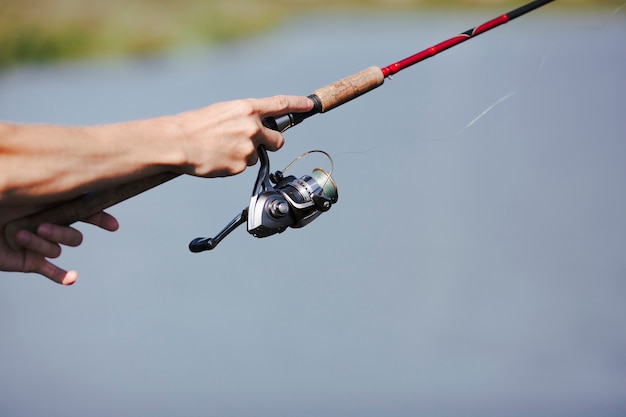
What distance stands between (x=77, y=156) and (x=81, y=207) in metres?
0.20

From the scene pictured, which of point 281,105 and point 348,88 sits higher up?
point 348,88

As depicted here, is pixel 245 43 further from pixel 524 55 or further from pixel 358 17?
pixel 524 55

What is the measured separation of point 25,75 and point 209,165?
4836 millimetres

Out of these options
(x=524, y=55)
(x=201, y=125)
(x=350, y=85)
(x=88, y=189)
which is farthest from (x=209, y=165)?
(x=524, y=55)

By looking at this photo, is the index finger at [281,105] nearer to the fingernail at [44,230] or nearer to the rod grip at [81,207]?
the rod grip at [81,207]

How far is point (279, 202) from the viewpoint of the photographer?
5.14 ft

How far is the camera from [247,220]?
157 centimetres

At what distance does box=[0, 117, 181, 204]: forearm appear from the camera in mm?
1157

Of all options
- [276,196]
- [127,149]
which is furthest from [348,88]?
[127,149]

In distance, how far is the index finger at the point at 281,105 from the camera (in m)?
1.41

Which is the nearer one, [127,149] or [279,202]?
[127,149]

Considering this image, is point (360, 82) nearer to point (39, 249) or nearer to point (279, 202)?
point (279, 202)

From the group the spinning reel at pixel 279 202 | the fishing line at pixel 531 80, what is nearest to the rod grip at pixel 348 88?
the spinning reel at pixel 279 202

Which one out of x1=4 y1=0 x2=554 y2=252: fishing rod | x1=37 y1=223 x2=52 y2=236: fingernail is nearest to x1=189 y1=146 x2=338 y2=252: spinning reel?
x1=4 y1=0 x2=554 y2=252: fishing rod
